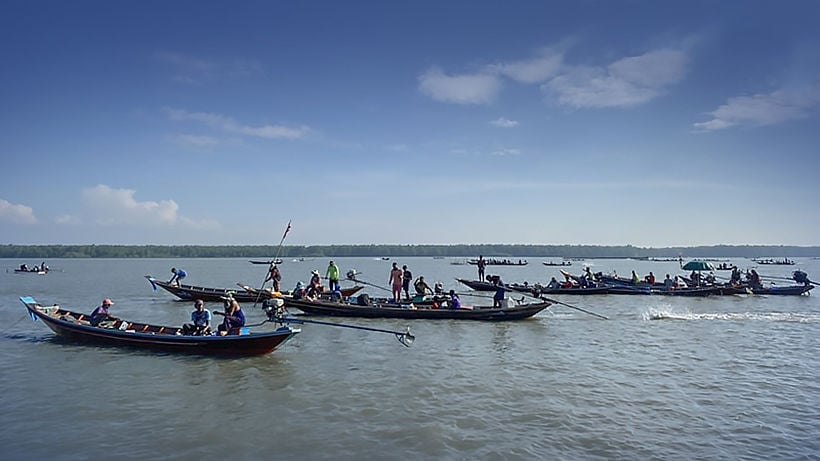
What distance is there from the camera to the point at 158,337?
15648 millimetres

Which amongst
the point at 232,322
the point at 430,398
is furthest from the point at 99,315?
the point at 430,398

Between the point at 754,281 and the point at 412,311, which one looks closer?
the point at 412,311

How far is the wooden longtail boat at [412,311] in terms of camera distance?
22.5m

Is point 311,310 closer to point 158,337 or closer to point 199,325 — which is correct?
point 199,325

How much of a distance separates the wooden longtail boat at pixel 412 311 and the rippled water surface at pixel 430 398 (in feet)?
8.23

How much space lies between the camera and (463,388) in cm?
1227

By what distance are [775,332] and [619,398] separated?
12.8 metres

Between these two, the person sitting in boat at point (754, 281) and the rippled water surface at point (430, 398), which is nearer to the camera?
the rippled water surface at point (430, 398)

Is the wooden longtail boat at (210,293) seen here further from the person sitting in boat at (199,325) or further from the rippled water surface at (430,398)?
the person sitting in boat at (199,325)

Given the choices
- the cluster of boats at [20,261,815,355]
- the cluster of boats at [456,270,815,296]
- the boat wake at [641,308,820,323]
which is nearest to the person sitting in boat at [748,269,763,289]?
the cluster of boats at [456,270,815,296]

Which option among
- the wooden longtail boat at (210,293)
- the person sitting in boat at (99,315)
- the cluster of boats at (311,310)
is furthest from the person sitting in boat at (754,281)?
the person sitting in boat at (99,315)

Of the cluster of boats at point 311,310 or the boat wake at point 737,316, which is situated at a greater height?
the cluster of boats at point 311,310

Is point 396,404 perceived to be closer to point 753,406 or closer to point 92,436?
point 92,436

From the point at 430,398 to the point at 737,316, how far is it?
65.9ft
